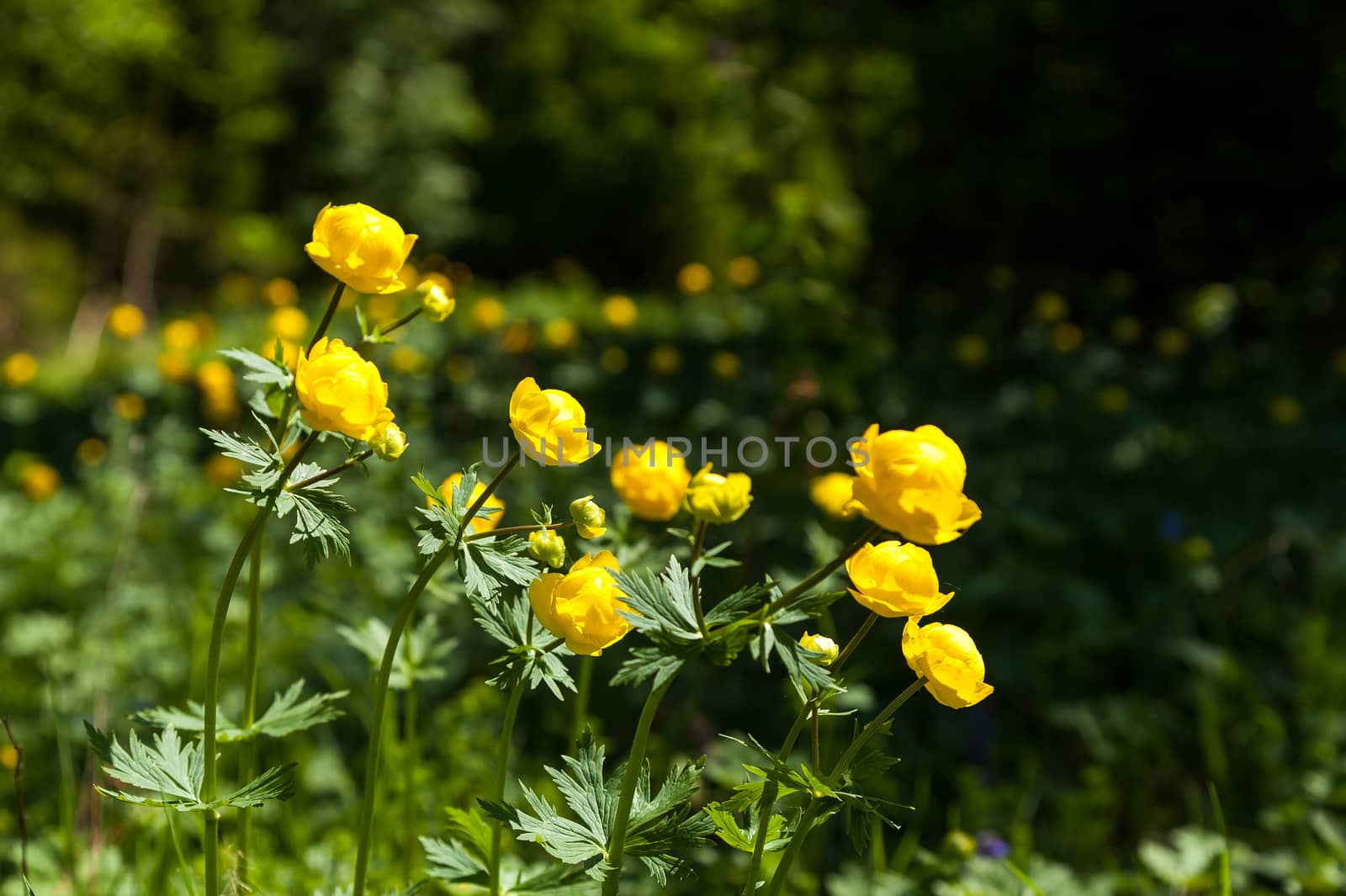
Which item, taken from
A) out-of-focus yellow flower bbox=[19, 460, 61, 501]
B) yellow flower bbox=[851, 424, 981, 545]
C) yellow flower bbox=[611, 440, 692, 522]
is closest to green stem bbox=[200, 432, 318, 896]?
yellow flower bbox=[611, 440, 692, 522]

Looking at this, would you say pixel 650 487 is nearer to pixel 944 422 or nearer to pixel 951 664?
pixel 951 664

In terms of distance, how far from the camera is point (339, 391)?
2.14ft

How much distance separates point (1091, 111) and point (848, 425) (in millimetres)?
2970

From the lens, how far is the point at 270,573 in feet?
6.30

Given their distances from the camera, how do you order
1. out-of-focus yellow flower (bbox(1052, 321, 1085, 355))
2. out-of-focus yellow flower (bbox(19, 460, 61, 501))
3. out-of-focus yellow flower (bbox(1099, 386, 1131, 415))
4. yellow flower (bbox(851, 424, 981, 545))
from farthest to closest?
out-of-focus yellow flower (bbox(1052, 321, 1085, 355))
out-of-focus yellow flower (bbox(1099, 386, 1131, 415))
out-of-focus yellow flower (bbox(19, 460, 61, 501))
yellow flower (bbox(851, 424, 981, 545))

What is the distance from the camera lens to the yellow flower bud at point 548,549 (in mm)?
718

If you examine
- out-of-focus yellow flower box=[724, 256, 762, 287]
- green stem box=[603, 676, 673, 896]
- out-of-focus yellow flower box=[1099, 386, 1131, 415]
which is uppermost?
green stem box=[603, 676, 673, 896]

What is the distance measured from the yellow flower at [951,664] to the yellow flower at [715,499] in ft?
0.52

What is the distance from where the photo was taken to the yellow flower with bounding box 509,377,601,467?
0.72 meters

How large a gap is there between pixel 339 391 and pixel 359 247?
14cm

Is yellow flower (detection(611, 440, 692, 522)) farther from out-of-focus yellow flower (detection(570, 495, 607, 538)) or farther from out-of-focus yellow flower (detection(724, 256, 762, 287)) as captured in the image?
out-of-focus yellow flower (detection(724, 256, 762, 287))

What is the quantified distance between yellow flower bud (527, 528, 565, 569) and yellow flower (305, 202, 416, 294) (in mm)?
223

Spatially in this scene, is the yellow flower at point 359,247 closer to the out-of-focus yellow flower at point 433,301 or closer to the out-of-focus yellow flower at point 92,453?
the out-of-focus yellow flower at point 433,301

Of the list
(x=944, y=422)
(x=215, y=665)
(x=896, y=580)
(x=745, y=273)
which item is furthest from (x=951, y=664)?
(x=745, y=273)
